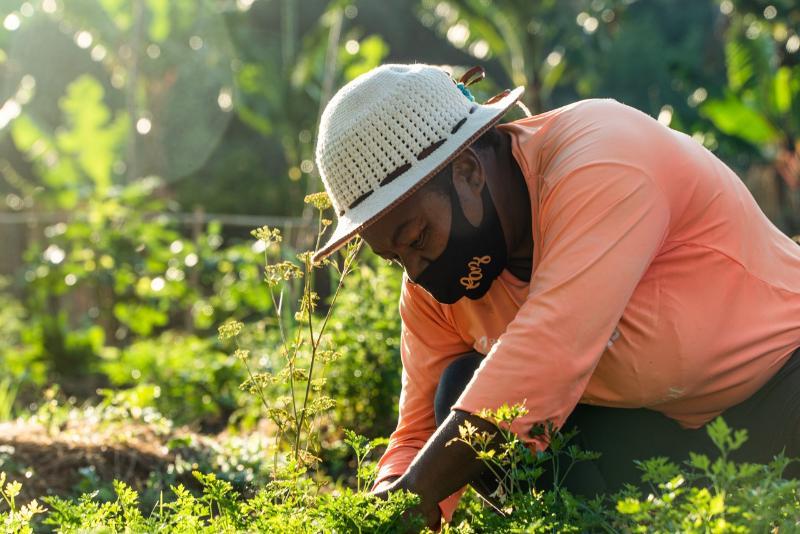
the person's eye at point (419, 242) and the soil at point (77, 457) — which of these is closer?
the person's eye at point (419, 242)

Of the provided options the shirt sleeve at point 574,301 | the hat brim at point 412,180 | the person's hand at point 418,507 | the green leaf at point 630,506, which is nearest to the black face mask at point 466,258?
the hat brim at point 412,180

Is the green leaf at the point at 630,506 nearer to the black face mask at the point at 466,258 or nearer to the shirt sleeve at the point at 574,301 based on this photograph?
the shirt sleeve at the point at 574,301

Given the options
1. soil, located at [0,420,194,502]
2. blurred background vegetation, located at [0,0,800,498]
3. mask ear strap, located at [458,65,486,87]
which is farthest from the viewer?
blurred background vegetation, located at [0,0,800,498]

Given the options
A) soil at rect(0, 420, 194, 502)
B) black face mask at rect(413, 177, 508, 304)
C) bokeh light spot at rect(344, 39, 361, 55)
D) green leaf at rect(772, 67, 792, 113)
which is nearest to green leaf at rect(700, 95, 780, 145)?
green leaf at rect(772, 67, 792, 113)

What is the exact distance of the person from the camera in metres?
2.22

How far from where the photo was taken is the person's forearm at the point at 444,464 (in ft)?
7.26

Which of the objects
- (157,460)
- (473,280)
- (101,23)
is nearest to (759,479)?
(473,280)

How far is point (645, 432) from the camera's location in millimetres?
2732

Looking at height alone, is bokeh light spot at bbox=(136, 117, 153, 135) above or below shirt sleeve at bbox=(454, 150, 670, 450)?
below

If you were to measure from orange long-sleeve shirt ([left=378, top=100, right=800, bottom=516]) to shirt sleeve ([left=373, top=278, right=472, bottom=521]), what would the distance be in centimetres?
10

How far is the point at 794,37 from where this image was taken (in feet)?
46.6

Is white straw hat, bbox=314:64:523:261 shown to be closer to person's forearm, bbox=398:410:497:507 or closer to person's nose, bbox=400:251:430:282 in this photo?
person's nose, bbox=400:251:430:282

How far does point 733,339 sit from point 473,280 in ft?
2.02

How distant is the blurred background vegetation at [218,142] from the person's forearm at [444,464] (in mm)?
2217
